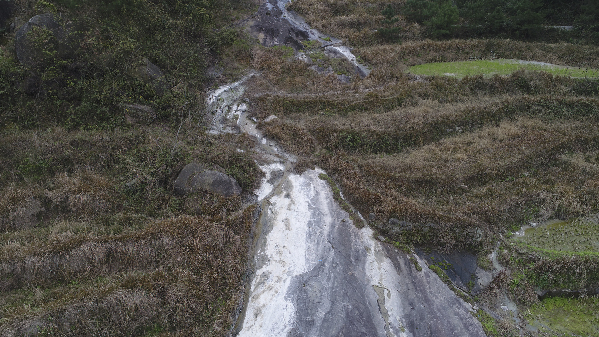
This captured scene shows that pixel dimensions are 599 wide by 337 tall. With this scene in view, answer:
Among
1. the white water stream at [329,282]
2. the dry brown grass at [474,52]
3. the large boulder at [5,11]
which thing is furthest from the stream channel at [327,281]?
the large boulder at [5,11]

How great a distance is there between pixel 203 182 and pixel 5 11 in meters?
19.0

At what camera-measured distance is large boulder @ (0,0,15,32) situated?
910 inches

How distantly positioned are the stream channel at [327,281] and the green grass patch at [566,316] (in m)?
2.43

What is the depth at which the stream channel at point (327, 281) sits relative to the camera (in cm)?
1236

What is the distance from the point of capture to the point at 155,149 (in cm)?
1775

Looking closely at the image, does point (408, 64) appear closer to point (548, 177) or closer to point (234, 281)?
point (548, 177)

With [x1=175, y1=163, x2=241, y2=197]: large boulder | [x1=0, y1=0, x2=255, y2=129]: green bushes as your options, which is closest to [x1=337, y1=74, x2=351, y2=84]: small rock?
[x1=0, y1=0, x2=255, y2=129]: green bushes

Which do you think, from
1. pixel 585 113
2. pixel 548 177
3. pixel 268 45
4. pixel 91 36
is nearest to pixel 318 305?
pixel 548 177

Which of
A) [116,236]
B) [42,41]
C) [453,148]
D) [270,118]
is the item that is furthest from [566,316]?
[42,41]

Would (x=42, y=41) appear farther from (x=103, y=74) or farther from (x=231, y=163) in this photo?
(x=231, y=163)

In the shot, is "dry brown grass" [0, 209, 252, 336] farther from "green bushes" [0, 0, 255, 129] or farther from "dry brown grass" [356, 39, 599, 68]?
"dry brown grass" [356, 39, 599, 68]

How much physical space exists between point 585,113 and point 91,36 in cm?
2940

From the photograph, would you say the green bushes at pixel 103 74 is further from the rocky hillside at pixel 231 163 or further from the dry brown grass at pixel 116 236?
the dry brown grass at pixel 116 236

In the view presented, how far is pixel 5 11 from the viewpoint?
23328 mm
